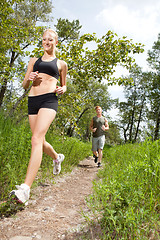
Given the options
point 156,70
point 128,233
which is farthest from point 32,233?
point 156,70

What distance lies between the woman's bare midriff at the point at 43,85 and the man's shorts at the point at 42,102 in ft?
0.19

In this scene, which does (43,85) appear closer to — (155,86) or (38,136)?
(38,136)

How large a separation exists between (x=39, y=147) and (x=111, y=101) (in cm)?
3874

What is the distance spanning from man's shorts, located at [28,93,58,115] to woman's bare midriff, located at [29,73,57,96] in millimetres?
59

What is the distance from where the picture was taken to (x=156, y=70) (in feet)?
82.9

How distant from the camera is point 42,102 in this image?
2635mm

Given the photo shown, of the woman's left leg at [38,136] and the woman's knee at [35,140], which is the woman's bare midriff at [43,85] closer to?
the woman's left leg at [38,136]

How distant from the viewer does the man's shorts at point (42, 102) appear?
2631 mm

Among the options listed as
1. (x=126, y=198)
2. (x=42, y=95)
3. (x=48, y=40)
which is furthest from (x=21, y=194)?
(x=48, y=40)

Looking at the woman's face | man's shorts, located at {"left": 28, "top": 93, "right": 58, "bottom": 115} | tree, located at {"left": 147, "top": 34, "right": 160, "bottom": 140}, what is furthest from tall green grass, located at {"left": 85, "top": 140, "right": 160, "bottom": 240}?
tree, located at {"left": 147, "top": 34, "right": 160, "bottom": 140}

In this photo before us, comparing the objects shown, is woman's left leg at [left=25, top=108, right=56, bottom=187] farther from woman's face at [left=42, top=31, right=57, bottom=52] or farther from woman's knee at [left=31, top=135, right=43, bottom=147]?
woman's face at [left=42, top=31, right=57, bottom=52]

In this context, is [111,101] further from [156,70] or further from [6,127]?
[6,127]

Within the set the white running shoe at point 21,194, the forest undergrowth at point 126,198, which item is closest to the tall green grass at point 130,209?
the forest undergrowth at point 126,198

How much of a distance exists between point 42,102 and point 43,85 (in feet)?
0.82
